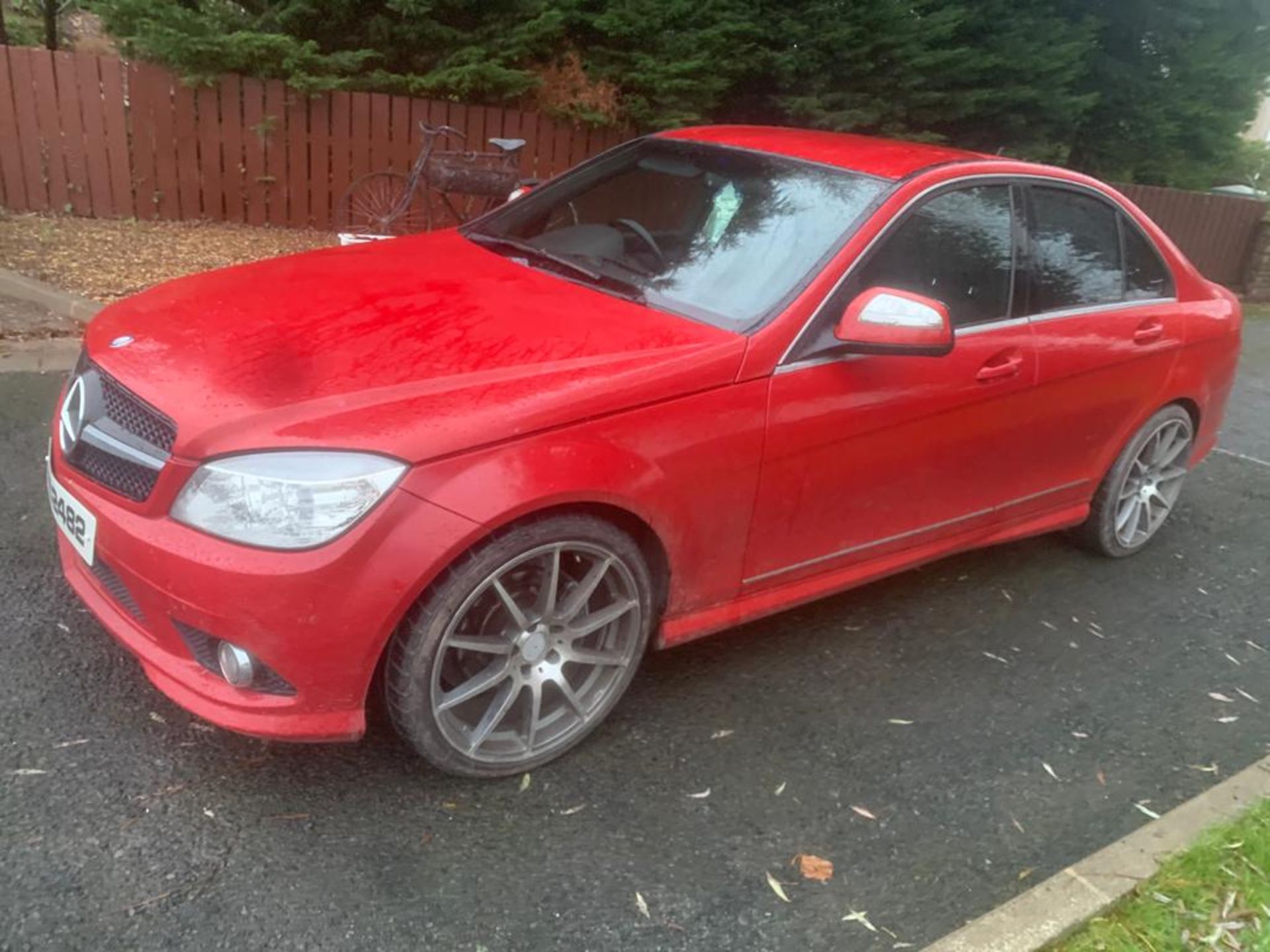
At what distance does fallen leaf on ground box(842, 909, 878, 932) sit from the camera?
257 cm

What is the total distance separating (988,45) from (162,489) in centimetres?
1054

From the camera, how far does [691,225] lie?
11.8 feet

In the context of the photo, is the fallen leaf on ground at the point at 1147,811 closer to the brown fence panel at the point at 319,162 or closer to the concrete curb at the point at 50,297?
the concrete curb at the point at 50,297

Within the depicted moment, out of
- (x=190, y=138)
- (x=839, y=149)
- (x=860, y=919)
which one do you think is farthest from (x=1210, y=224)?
(x=860, y=919)

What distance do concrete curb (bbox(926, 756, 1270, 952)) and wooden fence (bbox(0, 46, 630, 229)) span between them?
8575 mm

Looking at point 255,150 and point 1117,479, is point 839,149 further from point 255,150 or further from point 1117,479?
point 255,150

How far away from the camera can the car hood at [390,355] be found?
8.11ft

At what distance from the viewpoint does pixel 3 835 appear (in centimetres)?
252

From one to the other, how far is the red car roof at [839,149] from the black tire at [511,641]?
164 cm

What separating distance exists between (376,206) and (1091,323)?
7.26m

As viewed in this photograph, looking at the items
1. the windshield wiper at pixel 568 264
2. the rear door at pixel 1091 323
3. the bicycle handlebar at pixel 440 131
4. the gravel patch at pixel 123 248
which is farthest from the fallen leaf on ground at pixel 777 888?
the bicycle handlebar at pixel 440 131

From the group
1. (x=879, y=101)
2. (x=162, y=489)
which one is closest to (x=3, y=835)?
(x=162, y=489)

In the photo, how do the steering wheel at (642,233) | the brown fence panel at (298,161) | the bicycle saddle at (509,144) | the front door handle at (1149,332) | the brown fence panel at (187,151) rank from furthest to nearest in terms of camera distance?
1. the brown fence panel at (298,161)
2. the brown fence panel at (187,151)
3. the bicycle saddle at (509,144)
4. the front door handle at (1149,332)
5. the steering wheel at (642,233)

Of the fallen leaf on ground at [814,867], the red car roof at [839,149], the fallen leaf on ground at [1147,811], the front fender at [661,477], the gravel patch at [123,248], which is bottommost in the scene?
the gravel patch at [123,248]
